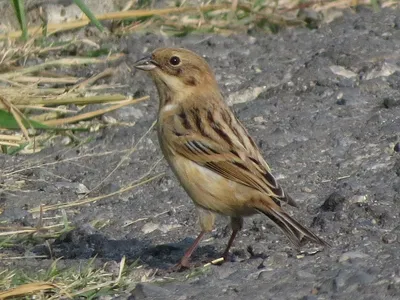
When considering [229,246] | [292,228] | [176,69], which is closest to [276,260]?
[292,228]

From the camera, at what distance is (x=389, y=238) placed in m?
6.00

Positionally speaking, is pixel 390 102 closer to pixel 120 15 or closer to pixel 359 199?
pixel 359 199

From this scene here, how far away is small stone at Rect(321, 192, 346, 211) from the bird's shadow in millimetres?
686

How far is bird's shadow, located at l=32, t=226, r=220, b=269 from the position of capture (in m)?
6.20

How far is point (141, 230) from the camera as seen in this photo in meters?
6.57

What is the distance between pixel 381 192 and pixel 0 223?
85.7 inches

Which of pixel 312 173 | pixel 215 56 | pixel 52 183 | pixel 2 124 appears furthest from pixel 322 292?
pixel 215 56

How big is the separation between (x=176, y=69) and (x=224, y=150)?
2.25 feet

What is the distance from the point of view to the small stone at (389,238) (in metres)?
5.96

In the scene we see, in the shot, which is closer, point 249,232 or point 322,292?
point 322,292

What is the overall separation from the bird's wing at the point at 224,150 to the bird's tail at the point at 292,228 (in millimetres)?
76

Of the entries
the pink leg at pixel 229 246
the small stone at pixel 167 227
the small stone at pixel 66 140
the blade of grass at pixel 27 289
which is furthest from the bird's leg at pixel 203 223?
the small stone at pixel 66 140

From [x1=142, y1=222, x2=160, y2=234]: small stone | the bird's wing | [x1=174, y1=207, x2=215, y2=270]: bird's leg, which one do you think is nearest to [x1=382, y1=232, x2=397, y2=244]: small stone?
the bird's wing

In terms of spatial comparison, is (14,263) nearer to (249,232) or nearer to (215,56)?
(249,232)
